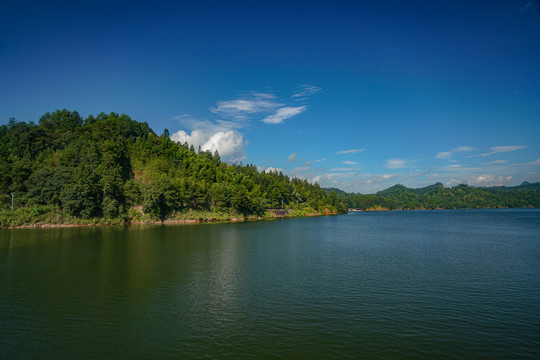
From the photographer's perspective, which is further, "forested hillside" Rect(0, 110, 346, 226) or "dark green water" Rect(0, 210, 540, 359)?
"forested hillside" Rect(0, 110, 346, 226)

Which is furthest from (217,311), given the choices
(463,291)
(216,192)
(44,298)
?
(216,192)

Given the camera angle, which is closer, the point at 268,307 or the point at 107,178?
the point at 268,307

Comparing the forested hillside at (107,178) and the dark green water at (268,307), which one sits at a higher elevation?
the forested hillside at (107,178)

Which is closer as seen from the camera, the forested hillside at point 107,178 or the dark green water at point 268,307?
the dark green water at point 268,307

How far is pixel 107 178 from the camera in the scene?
69.2 metres

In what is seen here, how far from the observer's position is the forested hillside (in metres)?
63.7

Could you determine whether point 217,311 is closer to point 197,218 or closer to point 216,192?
point 197,218

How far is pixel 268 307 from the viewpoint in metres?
14.8

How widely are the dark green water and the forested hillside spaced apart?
41.0 m

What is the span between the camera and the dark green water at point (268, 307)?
10844mm

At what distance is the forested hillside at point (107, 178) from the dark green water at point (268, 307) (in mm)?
40958

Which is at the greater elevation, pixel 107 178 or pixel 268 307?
pixel 107 178

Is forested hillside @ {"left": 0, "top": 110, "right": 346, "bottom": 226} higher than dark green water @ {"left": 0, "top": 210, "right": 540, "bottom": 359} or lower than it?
higher

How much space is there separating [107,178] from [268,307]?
6737 centimetres
